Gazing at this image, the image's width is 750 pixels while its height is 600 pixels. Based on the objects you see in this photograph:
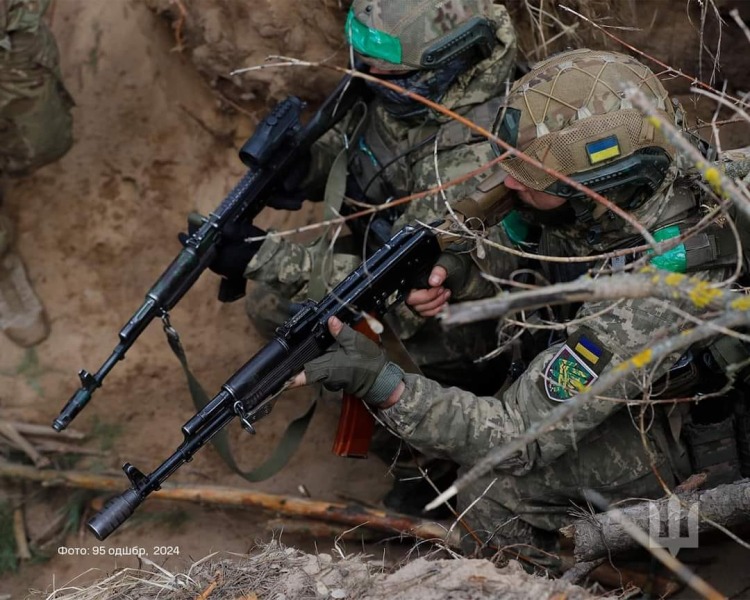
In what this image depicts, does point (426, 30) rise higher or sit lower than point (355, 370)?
higher

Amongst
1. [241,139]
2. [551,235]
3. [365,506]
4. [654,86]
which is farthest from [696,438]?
[241,139]

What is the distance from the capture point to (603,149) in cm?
307

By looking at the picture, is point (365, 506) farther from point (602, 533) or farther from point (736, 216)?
point (736, 216)

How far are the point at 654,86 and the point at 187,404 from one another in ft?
11.0

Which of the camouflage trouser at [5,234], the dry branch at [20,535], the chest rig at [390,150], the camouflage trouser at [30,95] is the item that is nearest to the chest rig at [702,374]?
the chest rig at [390,150]

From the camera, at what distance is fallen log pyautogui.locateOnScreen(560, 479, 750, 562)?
10.2ft

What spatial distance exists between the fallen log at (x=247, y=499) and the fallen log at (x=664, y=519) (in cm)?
101

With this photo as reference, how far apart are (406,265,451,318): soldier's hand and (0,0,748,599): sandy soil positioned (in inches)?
53.3

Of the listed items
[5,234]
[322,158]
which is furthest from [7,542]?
[322,158]

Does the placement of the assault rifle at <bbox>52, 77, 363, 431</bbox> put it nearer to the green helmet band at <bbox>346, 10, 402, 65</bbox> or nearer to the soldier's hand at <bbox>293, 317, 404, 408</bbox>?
the green helmet band at <bbox>346, 10, 402, 65</bbox>

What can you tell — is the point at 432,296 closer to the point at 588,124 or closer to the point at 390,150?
the point at 390,150

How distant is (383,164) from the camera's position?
4.50m

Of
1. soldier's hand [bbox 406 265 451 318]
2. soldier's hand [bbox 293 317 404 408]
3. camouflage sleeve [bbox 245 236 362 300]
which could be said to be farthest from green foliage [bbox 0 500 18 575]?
soldier's hand [bbox 406 265 451 318]

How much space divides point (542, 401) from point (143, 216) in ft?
10.9
